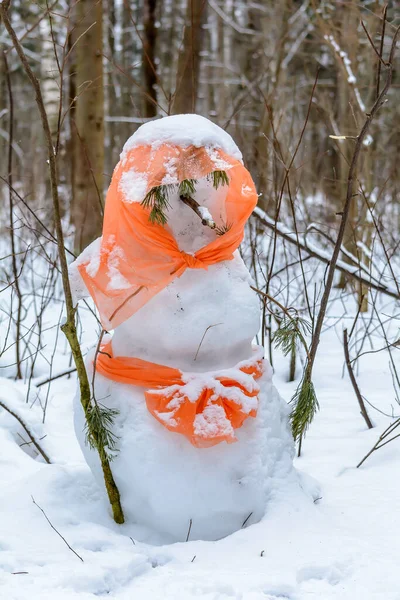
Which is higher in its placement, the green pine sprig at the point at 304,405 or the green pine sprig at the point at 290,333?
the green pine sprig at the point at 290,333

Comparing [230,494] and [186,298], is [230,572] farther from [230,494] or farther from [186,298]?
[186,298]

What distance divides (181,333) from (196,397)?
21cm

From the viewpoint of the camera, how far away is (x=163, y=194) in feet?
6.18

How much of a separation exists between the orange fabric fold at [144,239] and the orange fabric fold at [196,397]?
0.20 m

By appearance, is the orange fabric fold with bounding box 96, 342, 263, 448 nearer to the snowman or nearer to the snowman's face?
the snowman

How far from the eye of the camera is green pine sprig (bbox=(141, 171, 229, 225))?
1.87 meters

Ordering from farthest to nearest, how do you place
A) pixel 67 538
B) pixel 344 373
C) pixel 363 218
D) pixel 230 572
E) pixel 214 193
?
1. pixel 363 218
2. pixel 344 373
3. pixel 214 193
4. pixel 67 538
5. pixel 230 572

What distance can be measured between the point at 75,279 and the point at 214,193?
1.85 feet

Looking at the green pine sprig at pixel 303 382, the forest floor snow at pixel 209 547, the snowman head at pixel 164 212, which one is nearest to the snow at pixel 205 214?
the snowman head at pixel 164 212

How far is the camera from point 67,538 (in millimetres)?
1885

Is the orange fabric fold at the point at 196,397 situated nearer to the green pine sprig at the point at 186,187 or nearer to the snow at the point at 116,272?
the snow at the point at 116,272

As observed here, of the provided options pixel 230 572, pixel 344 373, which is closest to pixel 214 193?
pixel 230 572

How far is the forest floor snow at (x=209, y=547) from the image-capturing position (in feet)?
5.44

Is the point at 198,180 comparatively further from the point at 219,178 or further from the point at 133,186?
the point at 133,186
